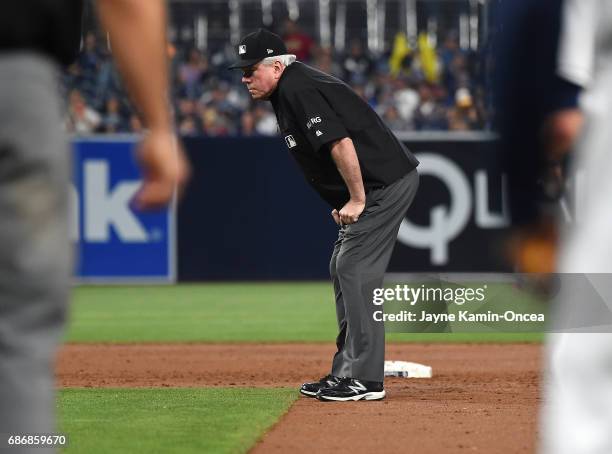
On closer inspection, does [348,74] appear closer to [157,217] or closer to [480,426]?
[157,217]

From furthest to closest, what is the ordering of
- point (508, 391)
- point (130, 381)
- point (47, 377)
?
point (130, 381)
point (508, 391)
point (47, 377)

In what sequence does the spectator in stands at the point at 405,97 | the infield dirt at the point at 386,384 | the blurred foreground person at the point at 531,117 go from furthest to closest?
1. the spectator in stands at the point at 405,97
2. the infield dirt at the point at 386,384
3. the blurred foreground person at the point at 531,117

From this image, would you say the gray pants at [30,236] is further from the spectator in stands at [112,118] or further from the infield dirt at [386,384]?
the spectator in stands at [112,118]

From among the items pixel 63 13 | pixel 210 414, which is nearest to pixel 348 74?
pixel 210 414

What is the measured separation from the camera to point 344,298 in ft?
22.7

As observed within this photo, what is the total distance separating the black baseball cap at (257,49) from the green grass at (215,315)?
13.1 feet

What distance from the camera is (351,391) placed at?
6.91 m

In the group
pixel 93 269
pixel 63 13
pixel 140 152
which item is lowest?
pixel 93 269

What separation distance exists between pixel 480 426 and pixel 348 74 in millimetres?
16994

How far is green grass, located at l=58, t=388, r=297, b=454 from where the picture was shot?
5.40 m

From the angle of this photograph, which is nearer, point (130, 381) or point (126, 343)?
point (130, 381)

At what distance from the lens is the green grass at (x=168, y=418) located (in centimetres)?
540

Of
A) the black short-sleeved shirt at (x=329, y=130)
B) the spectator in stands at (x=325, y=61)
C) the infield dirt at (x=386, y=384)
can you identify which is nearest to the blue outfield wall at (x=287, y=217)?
the spectator in stands at (x=325, y=61)

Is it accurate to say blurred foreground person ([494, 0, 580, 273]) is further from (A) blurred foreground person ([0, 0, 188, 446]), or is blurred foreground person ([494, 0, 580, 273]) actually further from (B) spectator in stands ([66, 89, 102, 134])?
(B) spectator in stands ([66, 89, 102, 134])
